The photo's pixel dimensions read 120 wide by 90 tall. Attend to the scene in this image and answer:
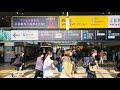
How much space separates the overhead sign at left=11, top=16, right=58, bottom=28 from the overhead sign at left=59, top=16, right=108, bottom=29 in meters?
0.25

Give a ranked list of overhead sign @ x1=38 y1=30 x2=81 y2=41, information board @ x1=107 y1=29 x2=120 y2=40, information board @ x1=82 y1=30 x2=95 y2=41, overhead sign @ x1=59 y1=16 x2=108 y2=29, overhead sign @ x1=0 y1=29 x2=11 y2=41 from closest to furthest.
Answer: overhead sign @ x1=59 y1=16 x2=108 y2=29, overhead sign @ x1=0 y1=29 x2=11 y2=41, information board @ x1=107 y1=29 x2=120 y2=40, overhead sign @ x1=38 y1=30 x2=81 y2=41, information board @ x1=82 y1=30 x2=95 y2=41

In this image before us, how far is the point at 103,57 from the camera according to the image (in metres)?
11.3

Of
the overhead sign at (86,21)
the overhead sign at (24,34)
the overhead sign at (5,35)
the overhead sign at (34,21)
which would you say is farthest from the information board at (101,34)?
the overhead sign at (5,35)

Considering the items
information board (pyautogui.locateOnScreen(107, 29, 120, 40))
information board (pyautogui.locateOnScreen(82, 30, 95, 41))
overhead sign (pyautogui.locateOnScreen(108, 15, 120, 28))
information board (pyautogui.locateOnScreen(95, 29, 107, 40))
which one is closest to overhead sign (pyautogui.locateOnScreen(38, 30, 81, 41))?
information board (pyautogui.locateOnScreen(82, 30, 95, 41))

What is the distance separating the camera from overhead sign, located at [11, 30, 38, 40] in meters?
9.18

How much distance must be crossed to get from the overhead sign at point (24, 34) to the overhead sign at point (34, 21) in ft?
0.88

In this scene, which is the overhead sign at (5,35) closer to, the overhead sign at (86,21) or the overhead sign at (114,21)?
the overhead sign at (86,21)

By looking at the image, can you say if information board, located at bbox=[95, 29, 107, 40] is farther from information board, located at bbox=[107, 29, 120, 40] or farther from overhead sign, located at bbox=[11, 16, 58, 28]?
overhead sign, located at bbox=[11, 16, 58, 28]

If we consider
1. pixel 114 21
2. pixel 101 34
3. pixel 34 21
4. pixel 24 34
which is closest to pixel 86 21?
pixel 114 21
